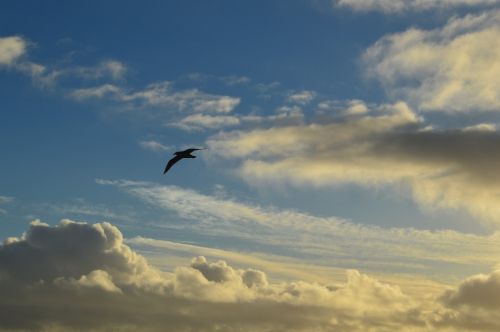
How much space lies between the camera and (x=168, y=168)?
117562 millimetres

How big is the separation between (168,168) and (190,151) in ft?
20.9

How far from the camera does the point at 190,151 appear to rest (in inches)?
4557
